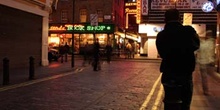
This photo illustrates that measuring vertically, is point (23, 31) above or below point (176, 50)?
above

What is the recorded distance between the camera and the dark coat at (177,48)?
15.3 feet

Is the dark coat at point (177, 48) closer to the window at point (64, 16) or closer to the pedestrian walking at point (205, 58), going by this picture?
the pedestrian walking at point (205, 58)

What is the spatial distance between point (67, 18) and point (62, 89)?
38.1 metres

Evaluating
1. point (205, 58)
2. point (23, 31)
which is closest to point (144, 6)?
point (23, 31)

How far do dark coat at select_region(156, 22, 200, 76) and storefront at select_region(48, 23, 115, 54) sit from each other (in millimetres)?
41844

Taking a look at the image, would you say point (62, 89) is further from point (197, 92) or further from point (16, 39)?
point (16, 39)

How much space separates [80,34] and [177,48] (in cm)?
4463

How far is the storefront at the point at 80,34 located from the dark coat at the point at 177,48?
4184cm

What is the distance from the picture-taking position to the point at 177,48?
466 centimetres

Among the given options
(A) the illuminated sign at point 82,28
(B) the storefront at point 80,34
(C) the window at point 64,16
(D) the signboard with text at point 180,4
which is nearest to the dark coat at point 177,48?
(D) the signboard with text at point 180,4

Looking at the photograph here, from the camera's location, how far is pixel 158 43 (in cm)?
482

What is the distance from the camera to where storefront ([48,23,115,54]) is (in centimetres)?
4728

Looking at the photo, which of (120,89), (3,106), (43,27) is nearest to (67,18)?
(43,27)

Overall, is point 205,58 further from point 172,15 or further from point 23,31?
point 23,31
